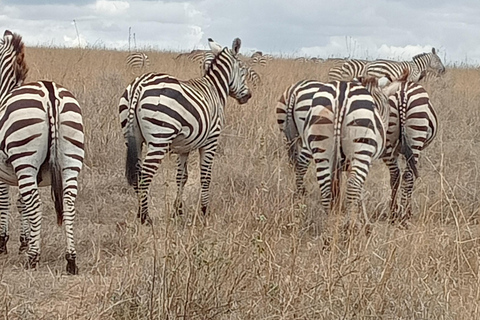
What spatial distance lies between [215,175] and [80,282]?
129 inches

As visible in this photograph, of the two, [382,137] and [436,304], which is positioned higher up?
[382,137]

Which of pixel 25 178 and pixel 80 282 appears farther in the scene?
pixel 25 178

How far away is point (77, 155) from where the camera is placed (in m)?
4.42

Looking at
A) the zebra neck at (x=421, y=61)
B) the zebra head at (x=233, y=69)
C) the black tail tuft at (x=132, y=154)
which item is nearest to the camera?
the black tail tuft at (x=132, y=154)

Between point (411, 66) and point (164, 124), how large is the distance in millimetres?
11723

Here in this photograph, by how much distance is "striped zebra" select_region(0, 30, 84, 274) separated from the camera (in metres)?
4.27

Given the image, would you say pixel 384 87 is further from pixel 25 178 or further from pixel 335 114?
pixel 25 178

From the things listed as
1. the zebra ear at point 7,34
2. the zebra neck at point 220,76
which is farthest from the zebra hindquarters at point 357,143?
the zebra ear at point 7,34

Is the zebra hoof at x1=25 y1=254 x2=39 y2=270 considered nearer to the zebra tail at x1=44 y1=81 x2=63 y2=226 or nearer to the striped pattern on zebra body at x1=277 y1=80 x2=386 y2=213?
the zebra tail at x1=44 y1=81 x2=63 y2=226

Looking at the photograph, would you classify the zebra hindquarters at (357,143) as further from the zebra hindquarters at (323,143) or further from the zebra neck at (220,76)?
the zebra neck at (220,76)

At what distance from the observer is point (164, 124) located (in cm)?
554

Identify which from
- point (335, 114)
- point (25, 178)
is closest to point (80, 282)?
point (25, 178)

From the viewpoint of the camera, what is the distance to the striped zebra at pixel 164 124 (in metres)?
5.55

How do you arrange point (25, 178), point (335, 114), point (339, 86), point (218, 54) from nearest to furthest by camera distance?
point (25, 178) < point (335, 114) < point (339, 86) < point (218, 54)
